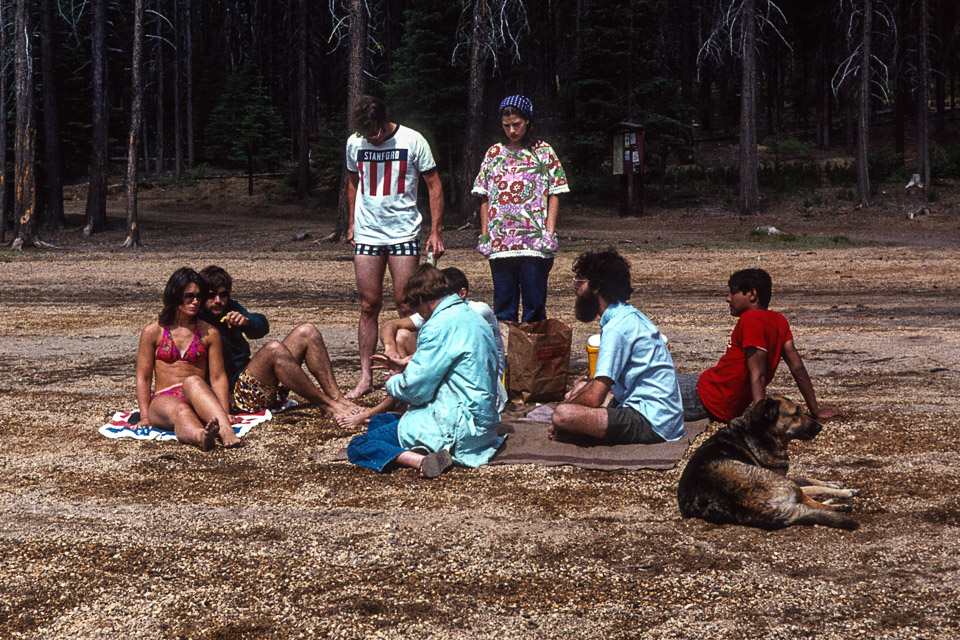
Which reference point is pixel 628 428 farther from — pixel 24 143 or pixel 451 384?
pixel 24 143

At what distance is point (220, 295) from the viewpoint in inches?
236

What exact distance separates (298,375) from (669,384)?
2498mm

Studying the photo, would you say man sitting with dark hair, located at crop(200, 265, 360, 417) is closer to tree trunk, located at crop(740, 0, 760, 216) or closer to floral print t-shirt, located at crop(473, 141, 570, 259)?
floral print t-shirt, located at crop(473, 141, 570, 259)

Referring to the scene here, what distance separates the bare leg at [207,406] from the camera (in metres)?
5.66

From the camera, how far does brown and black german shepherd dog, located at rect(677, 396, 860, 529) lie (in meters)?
4.02

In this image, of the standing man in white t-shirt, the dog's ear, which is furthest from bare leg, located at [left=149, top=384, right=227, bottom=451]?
the dog's ear

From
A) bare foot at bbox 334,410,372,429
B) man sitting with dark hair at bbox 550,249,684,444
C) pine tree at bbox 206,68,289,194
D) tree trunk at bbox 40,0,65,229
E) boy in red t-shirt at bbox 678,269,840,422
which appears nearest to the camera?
man sitting with dark hair at bbox 550,249,684,444

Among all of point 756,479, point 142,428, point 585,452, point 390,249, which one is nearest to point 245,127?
point 390,249

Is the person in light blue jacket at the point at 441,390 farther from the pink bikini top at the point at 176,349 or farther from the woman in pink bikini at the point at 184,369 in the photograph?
the pink bikini top at the point at 176,349

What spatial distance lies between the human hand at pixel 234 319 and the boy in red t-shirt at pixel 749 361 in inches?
117

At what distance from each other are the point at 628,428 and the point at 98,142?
25213 millimetres

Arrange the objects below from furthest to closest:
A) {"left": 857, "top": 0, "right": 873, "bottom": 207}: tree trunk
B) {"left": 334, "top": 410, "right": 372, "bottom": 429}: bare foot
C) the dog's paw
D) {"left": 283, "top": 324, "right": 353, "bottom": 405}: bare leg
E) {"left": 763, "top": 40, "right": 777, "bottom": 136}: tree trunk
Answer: {"left": 763, "top": 40, "right": 777, "bottom": 136}: tree trunk < {"left": 857, "top": 0, "right": 873, "bottom": 207}: tree trunk < {"left": 283, "top": 324, "right": 353, "bottom": 405}: bare leg < {"left": 334, "top": 410, "right": 372, "bottom": 429}: bare foot < the dog's paw

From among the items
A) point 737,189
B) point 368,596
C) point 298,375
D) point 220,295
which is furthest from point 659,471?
point 737,189

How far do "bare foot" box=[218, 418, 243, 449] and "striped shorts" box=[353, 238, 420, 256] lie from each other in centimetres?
168
